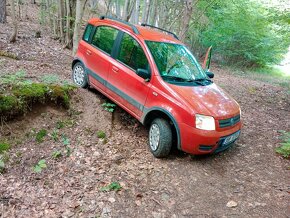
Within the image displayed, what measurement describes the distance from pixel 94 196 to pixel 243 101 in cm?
665

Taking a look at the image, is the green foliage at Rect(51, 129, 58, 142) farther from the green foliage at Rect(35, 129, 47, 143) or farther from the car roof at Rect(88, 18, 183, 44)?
the car roof at Rect(88, 18, 183, 44)

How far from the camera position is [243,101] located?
8820 millimetres

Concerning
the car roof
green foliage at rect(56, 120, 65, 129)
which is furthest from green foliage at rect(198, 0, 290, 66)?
green foliage at rect(56, 120, 65, 129)

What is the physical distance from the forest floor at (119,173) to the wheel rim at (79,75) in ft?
1.48

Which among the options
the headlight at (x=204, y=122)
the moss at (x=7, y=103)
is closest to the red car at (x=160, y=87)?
the headlight at (x=204, y=122)

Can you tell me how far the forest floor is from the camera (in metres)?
3.68

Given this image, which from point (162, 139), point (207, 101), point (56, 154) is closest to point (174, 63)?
point (207, 101)

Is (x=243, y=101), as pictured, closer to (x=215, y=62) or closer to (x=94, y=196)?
(x=94, y=196)

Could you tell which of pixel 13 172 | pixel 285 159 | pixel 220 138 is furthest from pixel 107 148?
pixel 285 159

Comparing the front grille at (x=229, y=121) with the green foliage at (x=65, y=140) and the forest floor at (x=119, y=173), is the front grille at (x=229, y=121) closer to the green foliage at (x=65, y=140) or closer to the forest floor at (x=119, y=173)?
the forest floor at (x=119, y=173)

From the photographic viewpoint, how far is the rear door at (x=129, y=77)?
504 cm

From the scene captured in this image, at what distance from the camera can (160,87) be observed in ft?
15.4

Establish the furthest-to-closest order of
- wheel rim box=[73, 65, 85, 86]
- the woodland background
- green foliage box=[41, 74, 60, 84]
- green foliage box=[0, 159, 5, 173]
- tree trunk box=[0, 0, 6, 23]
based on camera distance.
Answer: the woodland background < tree trunk box=[0, 0, 6, 23] < wheel rim box=[73, 65, 85, 86] < green foliage box=[41, 74, 60, 84] < green foliage box=[0, 159, 5, 173]

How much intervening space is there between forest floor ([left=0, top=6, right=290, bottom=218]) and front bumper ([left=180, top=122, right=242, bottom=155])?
0.40 meters
